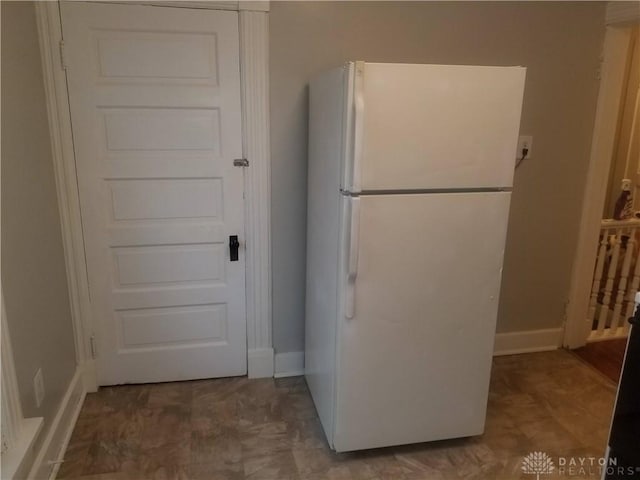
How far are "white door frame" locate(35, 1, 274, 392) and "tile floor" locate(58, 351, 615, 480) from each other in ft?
0.92

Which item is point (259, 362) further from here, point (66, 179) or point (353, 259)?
point (66, 179)

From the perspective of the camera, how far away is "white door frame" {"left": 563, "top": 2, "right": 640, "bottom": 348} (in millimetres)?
2668

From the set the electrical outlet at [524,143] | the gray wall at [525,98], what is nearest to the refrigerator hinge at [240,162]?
the gray wall at [525,98]

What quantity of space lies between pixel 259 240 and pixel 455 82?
50.2 inches

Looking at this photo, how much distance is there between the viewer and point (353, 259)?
1.80 metres

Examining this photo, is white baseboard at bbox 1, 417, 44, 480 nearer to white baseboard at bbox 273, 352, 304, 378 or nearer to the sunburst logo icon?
white baseboard at bbox 273, 352, 304, 378

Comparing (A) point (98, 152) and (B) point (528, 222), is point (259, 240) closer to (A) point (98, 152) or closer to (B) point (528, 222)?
(A) point (98, 152)

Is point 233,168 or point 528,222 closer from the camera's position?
point 233,168

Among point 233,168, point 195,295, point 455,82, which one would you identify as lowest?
point 195,295

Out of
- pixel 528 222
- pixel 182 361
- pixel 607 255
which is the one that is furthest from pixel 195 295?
pixel 607 255

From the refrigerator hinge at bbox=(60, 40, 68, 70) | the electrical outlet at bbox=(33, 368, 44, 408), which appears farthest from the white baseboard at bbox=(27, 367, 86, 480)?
the refrigerator hinge at bbox=(60, 40, 68, 70)

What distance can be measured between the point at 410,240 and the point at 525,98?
4.57ft

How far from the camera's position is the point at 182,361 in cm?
263

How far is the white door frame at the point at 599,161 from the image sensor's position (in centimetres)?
267
